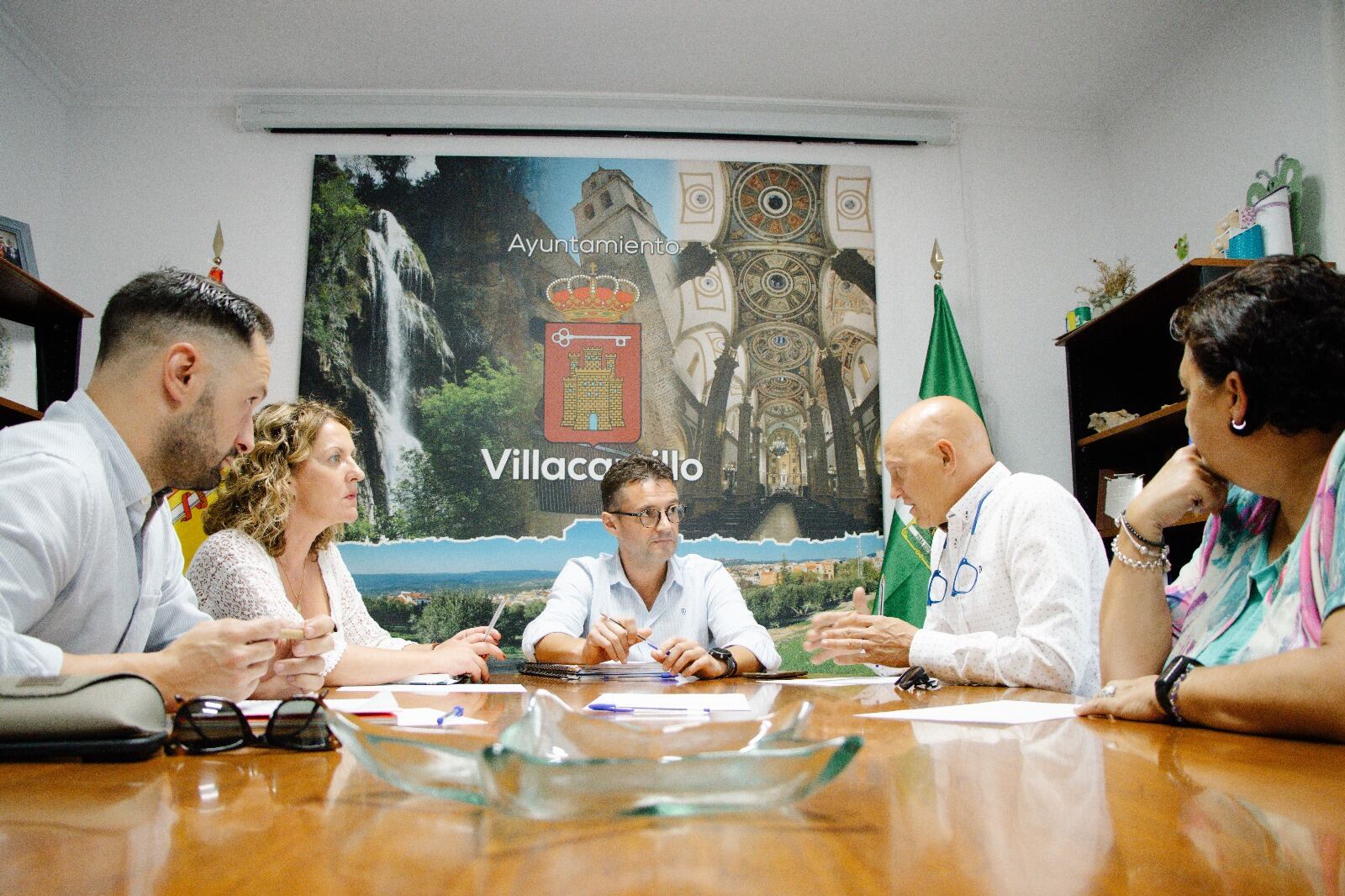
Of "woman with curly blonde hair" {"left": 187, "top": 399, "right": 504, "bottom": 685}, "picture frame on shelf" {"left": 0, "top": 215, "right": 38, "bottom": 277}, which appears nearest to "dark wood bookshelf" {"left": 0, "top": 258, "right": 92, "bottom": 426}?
"picture frame on shelf" {"left": 0, "top": 215, "right": 38, "bottom": 277}

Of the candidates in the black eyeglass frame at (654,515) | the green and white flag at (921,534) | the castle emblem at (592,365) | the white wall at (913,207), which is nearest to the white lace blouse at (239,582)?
the black eyeglass frame at (654,515)

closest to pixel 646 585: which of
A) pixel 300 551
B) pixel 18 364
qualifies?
pixel 300 551

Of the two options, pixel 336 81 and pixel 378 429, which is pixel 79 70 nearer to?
pixel 336 81

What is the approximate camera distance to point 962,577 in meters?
2.35

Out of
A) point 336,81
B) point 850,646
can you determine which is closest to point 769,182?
point 336,81

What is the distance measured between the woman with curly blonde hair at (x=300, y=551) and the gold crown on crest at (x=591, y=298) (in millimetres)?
1838

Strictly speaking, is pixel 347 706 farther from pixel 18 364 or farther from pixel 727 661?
pixel 18 364

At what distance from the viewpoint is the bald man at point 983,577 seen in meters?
1.97

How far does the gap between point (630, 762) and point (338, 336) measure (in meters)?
4.20

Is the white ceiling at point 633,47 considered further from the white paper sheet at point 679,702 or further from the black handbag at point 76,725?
the black handbag at point 76,725

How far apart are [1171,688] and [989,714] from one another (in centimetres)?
23

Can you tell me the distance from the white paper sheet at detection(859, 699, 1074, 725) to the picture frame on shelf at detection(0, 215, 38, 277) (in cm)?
400

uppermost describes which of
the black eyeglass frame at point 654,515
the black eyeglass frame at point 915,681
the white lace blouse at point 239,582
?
the black eyeglass frame at point 654,515

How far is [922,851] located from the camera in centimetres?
47
